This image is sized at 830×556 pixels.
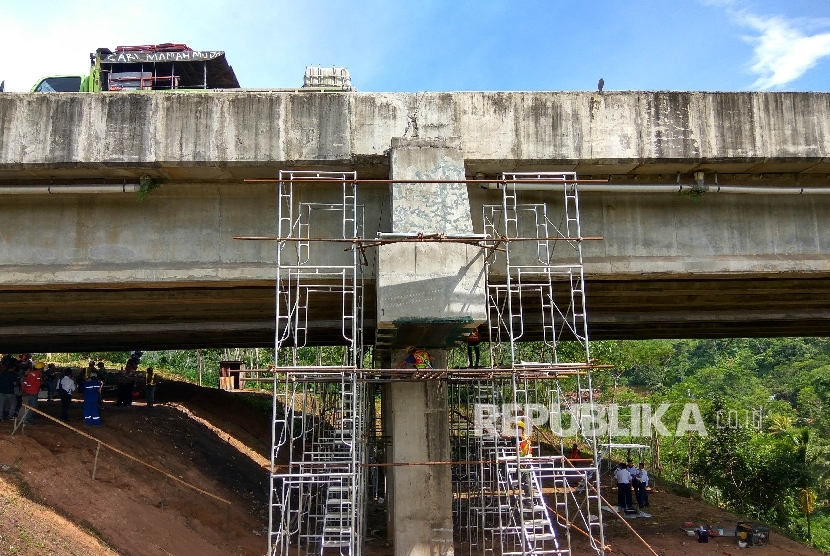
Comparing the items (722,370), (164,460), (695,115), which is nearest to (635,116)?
(695,115)

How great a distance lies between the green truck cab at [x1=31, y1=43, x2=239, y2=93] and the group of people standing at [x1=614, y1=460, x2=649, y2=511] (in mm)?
12773

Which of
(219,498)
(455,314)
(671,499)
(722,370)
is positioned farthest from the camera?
(722,370)

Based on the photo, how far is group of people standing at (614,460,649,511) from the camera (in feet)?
55.4

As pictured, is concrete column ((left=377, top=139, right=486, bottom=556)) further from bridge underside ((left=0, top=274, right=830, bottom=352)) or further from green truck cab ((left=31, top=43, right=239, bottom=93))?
green truck cab ((left=31, top=43, right=239, bottom=93))

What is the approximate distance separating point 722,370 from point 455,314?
5099 cm

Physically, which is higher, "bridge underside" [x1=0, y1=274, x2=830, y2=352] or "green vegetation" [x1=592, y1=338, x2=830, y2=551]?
"bridge underside" [x1=0, y1=274, x2=830, y2=352]

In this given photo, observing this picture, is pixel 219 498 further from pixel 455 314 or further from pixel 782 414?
pixel 782 414

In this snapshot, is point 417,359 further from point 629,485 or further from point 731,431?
point 731,431

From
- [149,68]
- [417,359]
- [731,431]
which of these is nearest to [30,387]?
[149,68]

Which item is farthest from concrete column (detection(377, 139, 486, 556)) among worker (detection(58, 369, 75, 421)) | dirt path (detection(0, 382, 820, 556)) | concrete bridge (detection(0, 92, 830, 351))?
worker (detection(58, 369, 75, 421))

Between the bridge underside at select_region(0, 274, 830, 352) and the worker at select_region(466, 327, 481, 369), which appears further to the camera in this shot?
the bridge underside at select_region(0, 274, 830, 352)

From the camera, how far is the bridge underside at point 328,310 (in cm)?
1179

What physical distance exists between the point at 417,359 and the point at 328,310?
4233 mm

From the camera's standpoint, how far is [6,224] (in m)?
9.73
